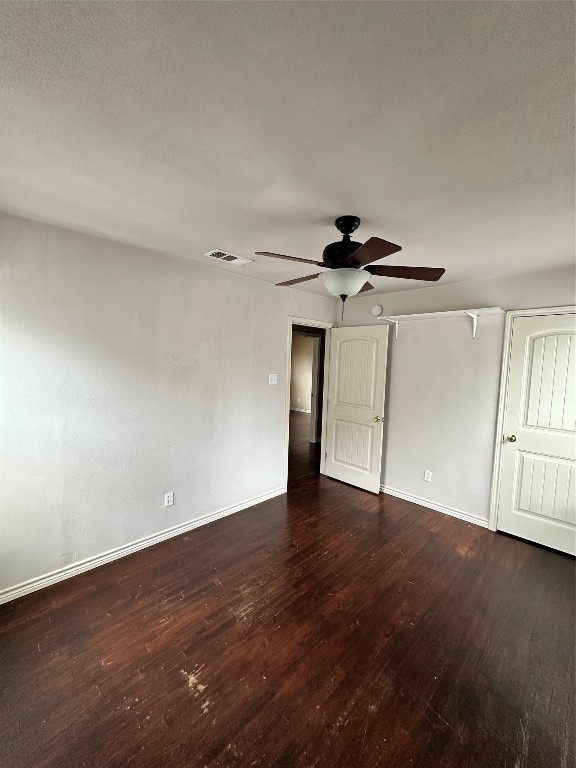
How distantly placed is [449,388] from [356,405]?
108 centimetres

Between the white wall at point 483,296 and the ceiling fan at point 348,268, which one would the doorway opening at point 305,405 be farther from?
the ceiling fan at point 348,268

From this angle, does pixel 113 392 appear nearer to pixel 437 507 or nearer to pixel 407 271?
pixel 407 271

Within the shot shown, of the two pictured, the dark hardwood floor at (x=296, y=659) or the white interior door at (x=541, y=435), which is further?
the white interior door at (x=541, y=435)

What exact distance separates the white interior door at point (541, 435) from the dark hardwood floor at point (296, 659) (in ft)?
0.93

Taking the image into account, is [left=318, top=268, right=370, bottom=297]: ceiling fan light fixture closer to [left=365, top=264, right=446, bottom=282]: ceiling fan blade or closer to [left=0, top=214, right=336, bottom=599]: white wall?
[left=365, top=264, right=446, bottom=282]: ceiling fan blade

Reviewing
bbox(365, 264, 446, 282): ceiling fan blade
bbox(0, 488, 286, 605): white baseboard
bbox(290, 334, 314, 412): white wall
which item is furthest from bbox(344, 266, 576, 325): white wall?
bbox(290, 334, 314, 412): white wall

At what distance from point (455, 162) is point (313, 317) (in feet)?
8.59

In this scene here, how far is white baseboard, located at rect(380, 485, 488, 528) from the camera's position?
3157mm

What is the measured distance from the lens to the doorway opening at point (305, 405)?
4.93m

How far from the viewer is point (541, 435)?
276 centimetres

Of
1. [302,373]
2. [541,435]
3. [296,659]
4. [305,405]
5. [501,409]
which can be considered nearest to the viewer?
[296,659]

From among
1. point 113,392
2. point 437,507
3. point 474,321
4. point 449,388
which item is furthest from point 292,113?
point 437,507

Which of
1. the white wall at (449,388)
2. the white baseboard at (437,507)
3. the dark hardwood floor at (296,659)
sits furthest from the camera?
the white baseboard at (437,507)

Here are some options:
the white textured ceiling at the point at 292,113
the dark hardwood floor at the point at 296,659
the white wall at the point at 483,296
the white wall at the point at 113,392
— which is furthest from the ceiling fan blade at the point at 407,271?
the dark hardwood floor at the point at 296,659
